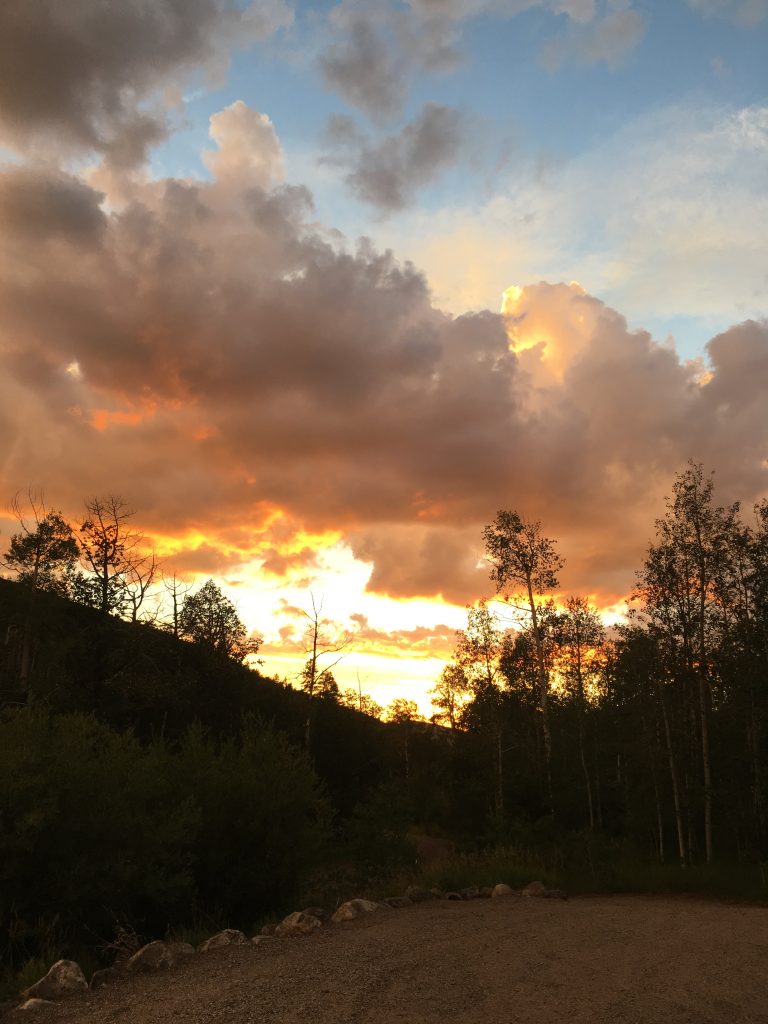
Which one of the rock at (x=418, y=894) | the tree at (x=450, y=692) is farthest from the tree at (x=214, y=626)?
the rock at (x=418, y=894)

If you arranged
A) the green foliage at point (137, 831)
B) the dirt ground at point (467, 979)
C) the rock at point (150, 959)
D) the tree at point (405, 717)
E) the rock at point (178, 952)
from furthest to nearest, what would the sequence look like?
the tree at point (405, 717)
the green foliage at point (137, 831)
the rock at point (178, 952)
the rock at point (150, 959)
the dirt ground at point (467, 979)

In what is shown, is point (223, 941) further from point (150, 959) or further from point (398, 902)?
point (398, 902)

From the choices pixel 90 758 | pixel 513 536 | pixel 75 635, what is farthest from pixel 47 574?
pixel 90 758

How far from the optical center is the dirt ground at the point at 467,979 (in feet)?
22.8

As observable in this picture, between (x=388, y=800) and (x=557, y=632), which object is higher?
(x=557, y=632)

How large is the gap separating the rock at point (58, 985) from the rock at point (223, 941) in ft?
5.79

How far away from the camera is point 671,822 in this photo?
1182 inches

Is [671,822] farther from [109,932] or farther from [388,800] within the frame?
[109,932]

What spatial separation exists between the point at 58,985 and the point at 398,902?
696 cm

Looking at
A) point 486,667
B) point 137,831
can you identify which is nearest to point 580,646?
point 486,667

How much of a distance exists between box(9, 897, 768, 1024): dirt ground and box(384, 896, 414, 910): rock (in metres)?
2.16

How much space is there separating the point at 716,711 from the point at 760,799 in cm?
287

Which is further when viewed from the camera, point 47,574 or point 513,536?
point 47,574

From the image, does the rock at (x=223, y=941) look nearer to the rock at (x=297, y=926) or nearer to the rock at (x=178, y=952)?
the rock at (x=178, y=952)
